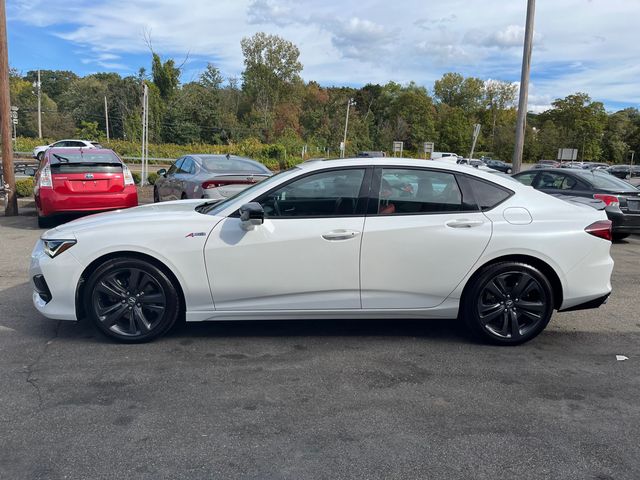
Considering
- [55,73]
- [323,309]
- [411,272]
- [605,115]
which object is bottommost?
[323,309]

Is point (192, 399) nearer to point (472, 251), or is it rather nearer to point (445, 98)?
point (472, 251)

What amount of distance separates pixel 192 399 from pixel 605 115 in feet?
293

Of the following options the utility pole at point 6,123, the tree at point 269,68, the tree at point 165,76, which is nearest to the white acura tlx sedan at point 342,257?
the utility pole at point 6,123

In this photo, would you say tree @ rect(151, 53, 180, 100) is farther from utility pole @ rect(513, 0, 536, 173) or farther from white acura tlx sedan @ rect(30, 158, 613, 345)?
white acura tlx sedan @ rect(30, 158, 613, 345)

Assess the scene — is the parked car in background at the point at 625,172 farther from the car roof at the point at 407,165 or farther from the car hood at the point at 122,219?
the car hood at the point at 122,219

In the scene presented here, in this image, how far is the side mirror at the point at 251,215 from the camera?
4.18 m

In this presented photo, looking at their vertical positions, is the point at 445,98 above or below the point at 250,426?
above

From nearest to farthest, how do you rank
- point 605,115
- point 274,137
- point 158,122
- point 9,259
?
point 9,259
point 158,122
point 274,137
point 605,115

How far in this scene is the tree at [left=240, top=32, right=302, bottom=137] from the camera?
7288 centimetres

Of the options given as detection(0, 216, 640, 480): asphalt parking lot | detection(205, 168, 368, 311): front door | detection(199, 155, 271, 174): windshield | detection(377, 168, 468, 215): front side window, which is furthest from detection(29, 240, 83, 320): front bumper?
detection(199, 155, 271, 174): windshield

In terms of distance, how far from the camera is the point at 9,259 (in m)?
7.55

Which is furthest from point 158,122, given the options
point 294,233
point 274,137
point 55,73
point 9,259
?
point 55,73

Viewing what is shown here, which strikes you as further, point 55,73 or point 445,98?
point 445,98

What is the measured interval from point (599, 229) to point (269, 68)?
73.4 metres
